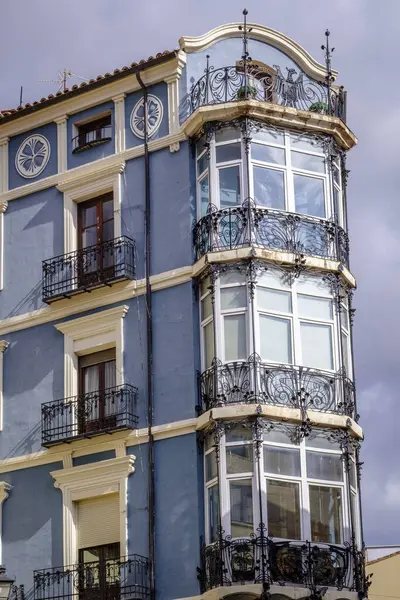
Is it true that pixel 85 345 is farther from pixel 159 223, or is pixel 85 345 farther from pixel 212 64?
pixel 212 64

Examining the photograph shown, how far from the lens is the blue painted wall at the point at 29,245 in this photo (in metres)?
34.9

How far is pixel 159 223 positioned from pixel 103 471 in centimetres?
576

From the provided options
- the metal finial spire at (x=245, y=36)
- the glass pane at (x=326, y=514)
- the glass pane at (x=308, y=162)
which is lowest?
the glass pane at (x=326, y=514)

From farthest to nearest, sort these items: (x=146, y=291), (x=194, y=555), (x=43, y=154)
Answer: (x=43, y=154), (x=146, y=291), (x=194, y=555)

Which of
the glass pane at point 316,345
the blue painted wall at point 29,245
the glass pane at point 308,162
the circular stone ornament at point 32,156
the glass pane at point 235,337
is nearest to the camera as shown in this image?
the glass pane at point 235,337

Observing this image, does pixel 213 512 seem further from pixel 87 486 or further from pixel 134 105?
pixel 134 105

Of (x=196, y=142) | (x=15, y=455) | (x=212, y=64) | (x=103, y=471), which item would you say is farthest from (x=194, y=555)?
(x=212, y=64)

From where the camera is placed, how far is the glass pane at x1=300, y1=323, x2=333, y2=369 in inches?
1246

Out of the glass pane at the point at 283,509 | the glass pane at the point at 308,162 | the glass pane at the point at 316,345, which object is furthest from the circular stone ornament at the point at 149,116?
the glass pane at the point at 283,509

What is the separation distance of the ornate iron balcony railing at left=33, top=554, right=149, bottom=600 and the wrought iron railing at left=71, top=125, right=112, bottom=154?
32.8 feet

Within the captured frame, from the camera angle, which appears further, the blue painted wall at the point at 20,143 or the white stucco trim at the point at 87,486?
the blue painted wall at the point at 20,143

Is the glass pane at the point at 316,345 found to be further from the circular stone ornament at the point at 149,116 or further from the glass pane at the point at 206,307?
the circular stone ornament at the point at 149,116

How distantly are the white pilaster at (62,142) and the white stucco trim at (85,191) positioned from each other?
1.44 feet

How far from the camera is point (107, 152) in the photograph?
114 feet
